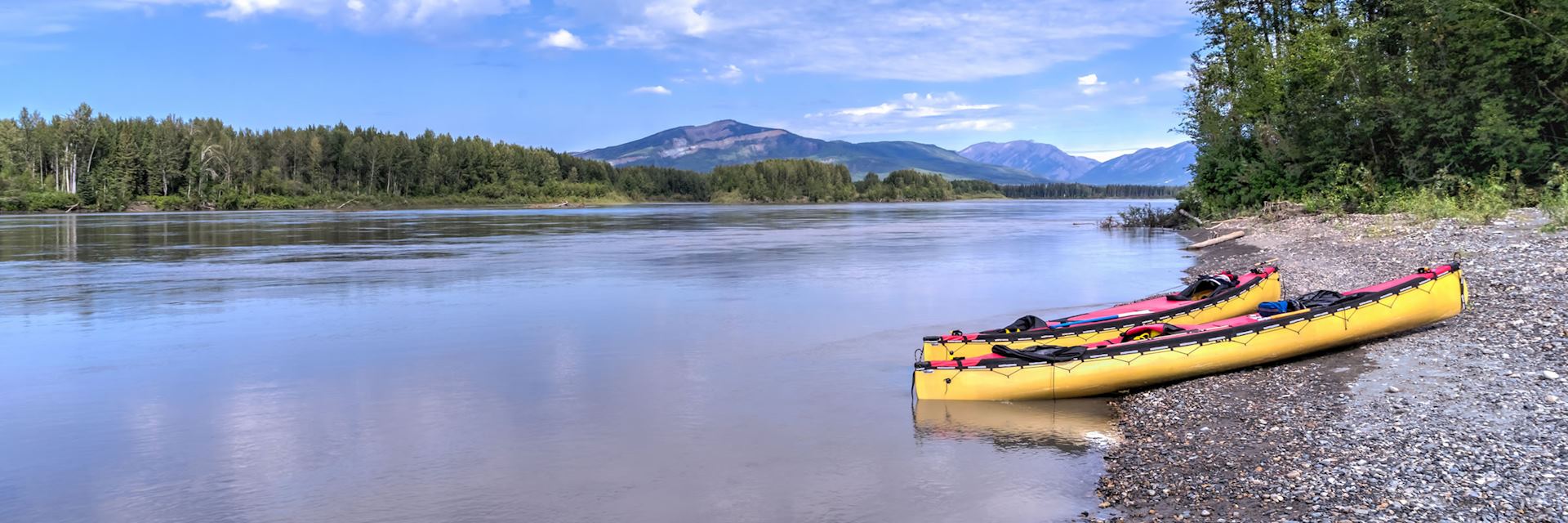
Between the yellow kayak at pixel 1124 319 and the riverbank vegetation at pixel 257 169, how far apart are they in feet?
414

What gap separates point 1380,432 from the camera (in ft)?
28.4

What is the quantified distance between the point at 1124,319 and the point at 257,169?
150 meters

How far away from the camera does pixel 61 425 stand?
37.0 ft

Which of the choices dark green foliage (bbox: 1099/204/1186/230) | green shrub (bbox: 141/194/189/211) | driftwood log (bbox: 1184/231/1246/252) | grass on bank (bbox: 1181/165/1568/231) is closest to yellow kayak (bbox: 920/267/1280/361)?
grass on bank (bbox: 1181/165/1568/231)

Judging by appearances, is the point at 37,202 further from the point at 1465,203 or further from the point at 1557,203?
the point at 1557,203

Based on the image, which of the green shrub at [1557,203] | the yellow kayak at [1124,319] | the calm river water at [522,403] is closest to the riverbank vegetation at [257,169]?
the calm river water at [522,403]

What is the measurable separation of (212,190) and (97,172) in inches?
517

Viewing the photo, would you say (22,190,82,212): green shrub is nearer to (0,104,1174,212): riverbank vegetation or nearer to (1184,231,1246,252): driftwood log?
(0,104,1174,212): riverbank vegetation

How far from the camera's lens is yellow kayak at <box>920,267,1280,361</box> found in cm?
→ 1234

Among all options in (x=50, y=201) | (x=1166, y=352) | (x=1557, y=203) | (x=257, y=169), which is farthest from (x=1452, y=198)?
(x=257, y=169)

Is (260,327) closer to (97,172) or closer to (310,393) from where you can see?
(310,393)

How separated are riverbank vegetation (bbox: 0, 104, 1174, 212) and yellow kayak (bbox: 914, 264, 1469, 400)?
126906 mm

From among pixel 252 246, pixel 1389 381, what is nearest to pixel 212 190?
pixel 252 246

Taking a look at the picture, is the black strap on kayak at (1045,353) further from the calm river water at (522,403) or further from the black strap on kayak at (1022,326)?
the black strap on kayak at (1022,326)
